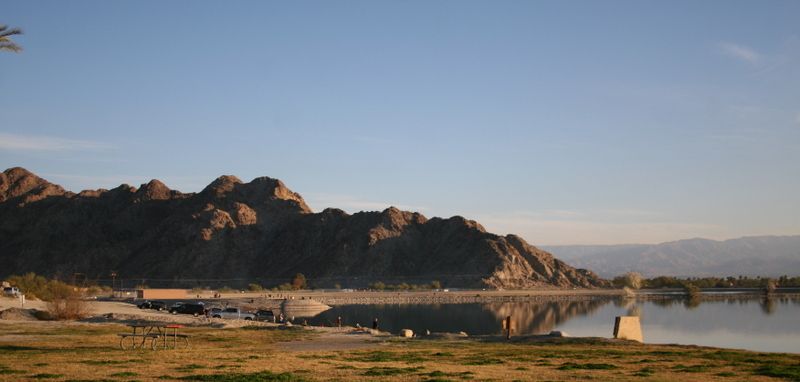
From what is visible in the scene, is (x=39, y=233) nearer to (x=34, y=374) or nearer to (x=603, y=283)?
(x=603, y=283)

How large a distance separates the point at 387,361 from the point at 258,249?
547 ft

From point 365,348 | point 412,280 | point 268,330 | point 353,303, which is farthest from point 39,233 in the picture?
point 365,348

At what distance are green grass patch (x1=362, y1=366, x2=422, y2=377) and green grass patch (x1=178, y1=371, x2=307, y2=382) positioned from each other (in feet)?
6.42

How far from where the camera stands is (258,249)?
7421 inches

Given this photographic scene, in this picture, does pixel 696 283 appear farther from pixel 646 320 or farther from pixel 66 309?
pixel 66 309

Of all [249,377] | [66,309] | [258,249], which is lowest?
[249,377]

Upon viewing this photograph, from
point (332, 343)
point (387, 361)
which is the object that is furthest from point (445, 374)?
point (332, 343)

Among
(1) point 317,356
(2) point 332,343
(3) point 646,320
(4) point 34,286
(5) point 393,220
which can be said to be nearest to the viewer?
(1) point 317,356

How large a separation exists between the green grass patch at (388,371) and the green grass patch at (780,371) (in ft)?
30.1

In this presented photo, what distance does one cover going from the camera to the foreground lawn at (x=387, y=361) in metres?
20.8

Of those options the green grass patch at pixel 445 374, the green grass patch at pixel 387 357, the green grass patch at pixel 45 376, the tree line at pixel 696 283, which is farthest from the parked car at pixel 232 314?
the tree line at pixel 696 283

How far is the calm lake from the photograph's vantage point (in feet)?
190

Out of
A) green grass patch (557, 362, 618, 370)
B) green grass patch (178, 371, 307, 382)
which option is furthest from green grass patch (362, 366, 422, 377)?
green grass patch (557, 362, 618, 370)

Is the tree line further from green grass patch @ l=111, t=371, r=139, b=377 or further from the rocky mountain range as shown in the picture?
green grass patch @ l=111, t=371, r=139, b=377
